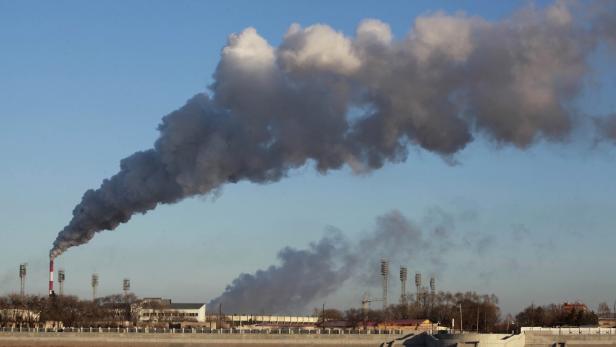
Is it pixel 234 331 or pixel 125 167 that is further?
pixel 234 331

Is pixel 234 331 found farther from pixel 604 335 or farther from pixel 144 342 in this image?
pixel 604 335

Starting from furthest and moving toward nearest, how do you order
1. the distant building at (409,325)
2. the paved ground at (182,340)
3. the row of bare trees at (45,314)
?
1. the row of bare trees at (45,314)
2. the distant building at (409,325)
3. the paved ground at (182,340)

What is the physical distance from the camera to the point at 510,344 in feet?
423

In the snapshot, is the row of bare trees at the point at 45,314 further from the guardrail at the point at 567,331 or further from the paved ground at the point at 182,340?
the guardrail at the point at 567,331

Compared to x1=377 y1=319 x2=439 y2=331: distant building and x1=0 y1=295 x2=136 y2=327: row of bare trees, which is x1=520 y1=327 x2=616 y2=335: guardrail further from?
x1=0 y1=295 x2=136 y2=327: row of bare trees

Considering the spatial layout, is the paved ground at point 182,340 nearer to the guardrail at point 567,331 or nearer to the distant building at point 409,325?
the guardrail at point 567,331

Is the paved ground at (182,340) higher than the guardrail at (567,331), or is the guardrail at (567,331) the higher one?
the guardrail at (567,331)

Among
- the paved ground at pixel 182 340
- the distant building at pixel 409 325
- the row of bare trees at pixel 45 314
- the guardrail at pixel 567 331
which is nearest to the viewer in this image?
the paved ground at pixel 182 340

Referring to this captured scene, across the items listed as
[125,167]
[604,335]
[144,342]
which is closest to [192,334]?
[144,342]

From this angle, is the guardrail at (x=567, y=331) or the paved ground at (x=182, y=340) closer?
the paved ground at (x=182, y=340)

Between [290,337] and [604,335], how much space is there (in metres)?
41.2

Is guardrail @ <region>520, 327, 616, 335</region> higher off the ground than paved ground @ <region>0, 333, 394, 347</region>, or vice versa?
guardrail @ <region>520, 327, 616, 335</region>

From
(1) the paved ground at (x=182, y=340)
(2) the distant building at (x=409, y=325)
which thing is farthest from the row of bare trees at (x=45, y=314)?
(2) the distant building at (x=409, y=325)

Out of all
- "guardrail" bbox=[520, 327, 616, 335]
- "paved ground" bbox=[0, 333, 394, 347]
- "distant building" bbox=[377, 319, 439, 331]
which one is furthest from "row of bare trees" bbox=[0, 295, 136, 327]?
"guardrail" bbox=[520, 327, 616, 335]
